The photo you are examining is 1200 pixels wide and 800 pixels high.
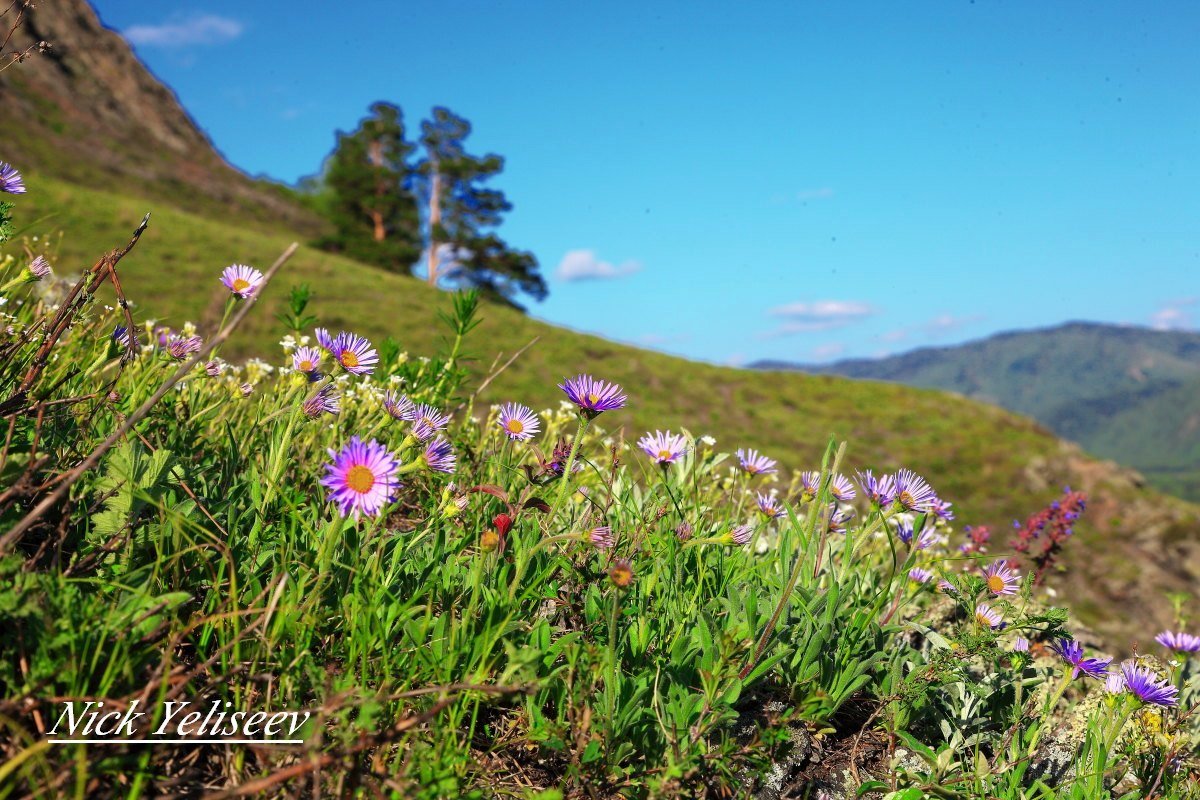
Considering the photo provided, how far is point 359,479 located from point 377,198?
3621cm

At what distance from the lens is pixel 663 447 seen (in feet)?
8.05

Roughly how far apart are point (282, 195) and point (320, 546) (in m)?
56.6

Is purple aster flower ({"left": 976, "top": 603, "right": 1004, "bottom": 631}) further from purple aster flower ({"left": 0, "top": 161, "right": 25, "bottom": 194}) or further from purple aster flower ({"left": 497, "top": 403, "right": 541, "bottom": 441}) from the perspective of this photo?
purple aster flower ({"left": 0, "top": 161, "right": 25, "bottom": 194})

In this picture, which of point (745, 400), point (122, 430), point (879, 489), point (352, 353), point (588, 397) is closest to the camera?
point (122, 430)

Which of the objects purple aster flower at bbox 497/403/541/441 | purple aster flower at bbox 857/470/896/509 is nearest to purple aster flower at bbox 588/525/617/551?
purple aster flower at bbox 497/403/541/441

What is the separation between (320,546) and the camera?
6.00 ft

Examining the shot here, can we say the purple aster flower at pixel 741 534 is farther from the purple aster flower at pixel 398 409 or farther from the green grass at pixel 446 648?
the purple aster flower at pixel 398 409

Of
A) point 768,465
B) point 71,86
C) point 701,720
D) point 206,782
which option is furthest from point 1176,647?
point 71,86

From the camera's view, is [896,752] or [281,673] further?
[896,752]

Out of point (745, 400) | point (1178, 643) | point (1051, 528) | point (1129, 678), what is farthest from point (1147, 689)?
point (745, 400)

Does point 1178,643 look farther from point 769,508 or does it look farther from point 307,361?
point 307,361

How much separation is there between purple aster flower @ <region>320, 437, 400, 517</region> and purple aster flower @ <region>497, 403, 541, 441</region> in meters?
0.78

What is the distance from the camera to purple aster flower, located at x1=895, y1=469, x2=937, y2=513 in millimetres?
2161

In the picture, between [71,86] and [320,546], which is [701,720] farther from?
[71,86]
